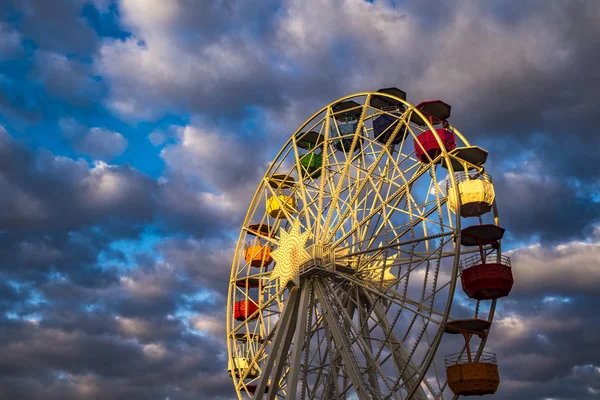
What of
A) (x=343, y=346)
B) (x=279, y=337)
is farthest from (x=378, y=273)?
(x=279, y=337)

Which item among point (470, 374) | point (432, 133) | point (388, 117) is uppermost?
point (388, 117)

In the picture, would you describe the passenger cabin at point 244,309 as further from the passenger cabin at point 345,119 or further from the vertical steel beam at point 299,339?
the passenger cabin at point 345,119

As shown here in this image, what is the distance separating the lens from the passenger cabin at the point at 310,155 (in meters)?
33.2

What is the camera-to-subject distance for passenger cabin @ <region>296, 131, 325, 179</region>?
33156 millimetres

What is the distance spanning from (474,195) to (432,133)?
3.02 meters

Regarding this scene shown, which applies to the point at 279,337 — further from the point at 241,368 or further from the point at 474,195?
the point at 474,195

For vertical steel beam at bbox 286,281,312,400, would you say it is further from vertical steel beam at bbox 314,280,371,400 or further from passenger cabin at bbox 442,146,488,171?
passenger cabin at bbox 442,146,488,171

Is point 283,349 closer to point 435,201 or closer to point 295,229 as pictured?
point 295,229

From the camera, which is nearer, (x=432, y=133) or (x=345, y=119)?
(x=432, y=133)

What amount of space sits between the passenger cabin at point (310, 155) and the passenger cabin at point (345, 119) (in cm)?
138

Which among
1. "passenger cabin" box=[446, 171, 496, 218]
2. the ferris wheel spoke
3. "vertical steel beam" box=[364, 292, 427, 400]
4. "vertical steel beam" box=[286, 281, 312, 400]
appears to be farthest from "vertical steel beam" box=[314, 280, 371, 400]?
"passenger cabin" box=[446, 171, 496, 218]

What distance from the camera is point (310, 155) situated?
110ft

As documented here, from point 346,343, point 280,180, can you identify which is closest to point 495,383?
point 346,343

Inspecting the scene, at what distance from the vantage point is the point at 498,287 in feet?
77.5
